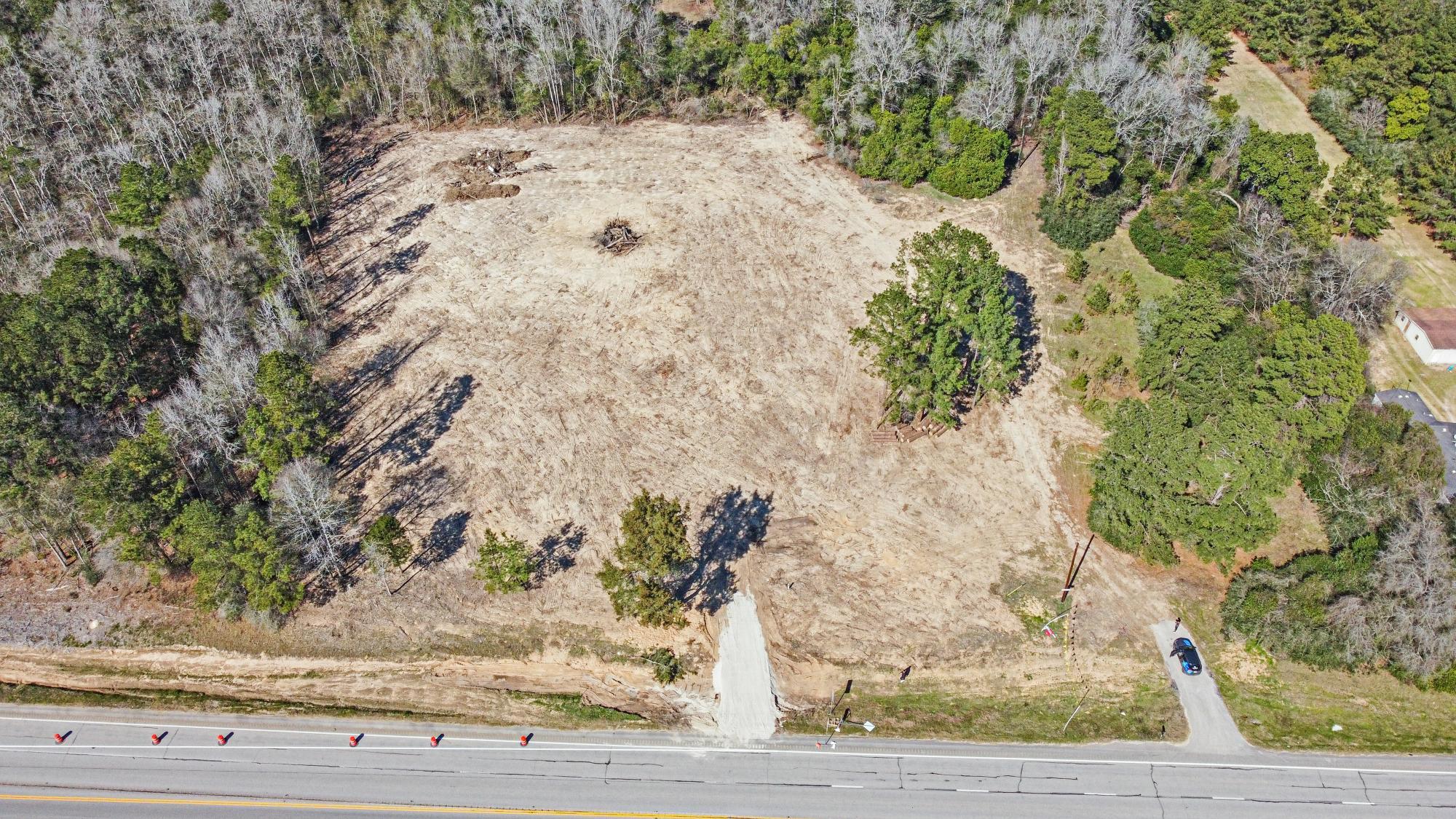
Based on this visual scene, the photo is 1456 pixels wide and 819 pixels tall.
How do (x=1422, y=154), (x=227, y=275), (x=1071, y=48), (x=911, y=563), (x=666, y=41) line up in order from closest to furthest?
1. (x=911, y=563)
2. (x=227, y=275)
3. (x=1422, y=154)
4. (x=1071, y=48)
5. (x=666, y=41)

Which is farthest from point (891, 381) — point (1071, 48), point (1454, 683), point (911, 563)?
point (1071, 48)

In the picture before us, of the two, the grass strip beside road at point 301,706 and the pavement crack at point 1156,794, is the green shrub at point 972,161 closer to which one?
the pavement crack at point 1156,794

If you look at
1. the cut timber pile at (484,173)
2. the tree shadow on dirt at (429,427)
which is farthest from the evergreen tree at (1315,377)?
the cut timber pile at (484,173)

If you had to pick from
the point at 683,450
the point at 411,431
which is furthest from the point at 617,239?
the point at 411,431

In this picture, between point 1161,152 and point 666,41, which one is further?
point 666,41

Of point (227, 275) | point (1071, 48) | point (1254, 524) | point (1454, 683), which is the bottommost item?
point (1454, 683)

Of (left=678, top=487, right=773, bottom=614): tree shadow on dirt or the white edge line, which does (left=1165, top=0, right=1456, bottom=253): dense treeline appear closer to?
the white edge line

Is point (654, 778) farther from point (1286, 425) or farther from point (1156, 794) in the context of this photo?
point (1286, 425)

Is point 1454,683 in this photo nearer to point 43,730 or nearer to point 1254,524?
point 1254,524
